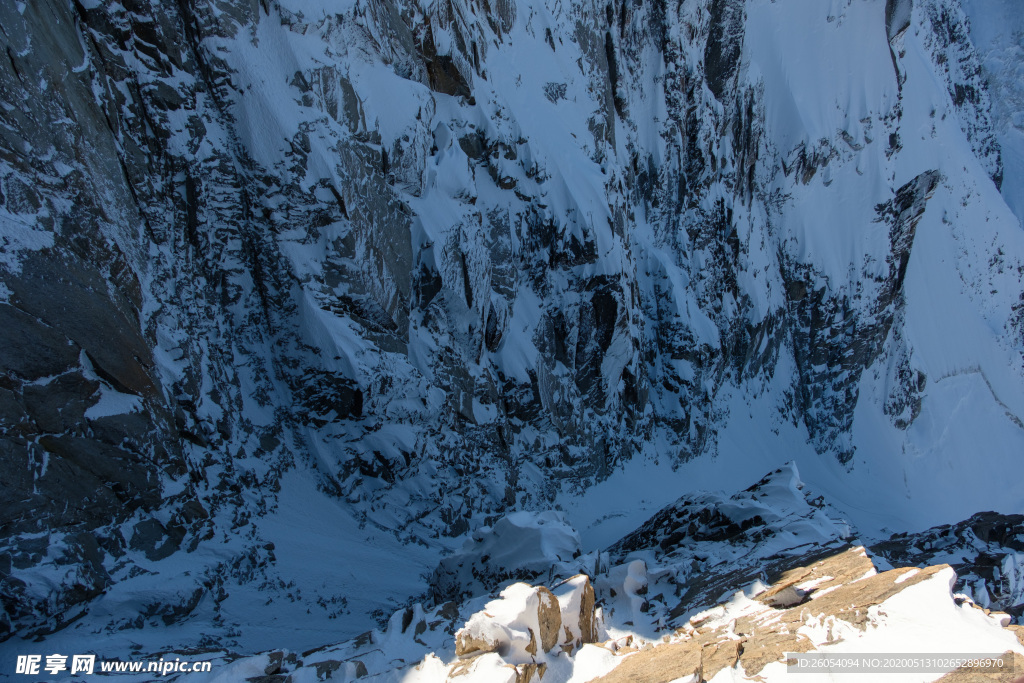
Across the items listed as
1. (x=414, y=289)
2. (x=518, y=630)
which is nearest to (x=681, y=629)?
(x=518, y=630)

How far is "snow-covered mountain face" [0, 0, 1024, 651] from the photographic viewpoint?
454 inches

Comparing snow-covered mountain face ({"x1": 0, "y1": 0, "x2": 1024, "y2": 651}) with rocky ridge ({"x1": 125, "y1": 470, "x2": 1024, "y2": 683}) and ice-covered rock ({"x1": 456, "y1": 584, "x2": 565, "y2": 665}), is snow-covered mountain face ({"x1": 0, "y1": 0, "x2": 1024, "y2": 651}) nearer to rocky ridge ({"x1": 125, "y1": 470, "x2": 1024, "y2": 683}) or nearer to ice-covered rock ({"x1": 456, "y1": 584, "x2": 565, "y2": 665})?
rocky ridge ({"x1": 125, "y1": 470, "x2": 1024, "y2": 683})

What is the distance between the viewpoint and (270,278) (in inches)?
578

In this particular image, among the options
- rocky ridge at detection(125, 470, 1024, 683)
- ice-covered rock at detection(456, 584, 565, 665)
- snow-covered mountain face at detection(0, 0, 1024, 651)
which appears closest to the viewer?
rocky ridge at detection(125, 470, 1024, 683)

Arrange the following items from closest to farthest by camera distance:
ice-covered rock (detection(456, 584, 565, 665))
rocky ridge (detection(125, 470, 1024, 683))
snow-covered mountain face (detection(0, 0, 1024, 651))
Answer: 1. rocky ridge (detection(125, 470, 1024, 683))
2. ice-covered rock (detection(456, 584, 565, 665))
3. snow-covered mountain face (detection(0, 0, 1024, 651))

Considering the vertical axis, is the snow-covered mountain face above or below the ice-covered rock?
above

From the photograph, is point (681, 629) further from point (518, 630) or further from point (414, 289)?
point (414, 289)

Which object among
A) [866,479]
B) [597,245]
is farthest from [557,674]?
[866,479]

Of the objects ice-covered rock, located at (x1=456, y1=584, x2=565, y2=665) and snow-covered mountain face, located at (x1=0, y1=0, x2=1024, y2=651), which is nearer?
ice-covered rock, located at (x1=456, y1=584, x2=565, y2=665)

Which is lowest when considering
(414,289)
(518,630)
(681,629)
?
(681,629)

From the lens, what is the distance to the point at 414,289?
1612 centimetres

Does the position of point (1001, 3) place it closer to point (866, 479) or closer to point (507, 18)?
point (866, 479)

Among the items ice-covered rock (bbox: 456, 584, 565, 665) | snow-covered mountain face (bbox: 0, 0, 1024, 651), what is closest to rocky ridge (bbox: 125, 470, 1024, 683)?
ice-covered rock (bbox: 456, 584, 565, 665)

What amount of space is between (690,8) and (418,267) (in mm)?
17601
